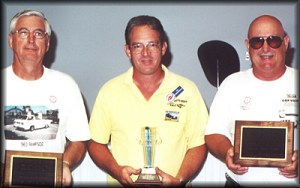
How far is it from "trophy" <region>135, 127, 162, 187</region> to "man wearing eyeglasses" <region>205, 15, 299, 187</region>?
0.38 metres

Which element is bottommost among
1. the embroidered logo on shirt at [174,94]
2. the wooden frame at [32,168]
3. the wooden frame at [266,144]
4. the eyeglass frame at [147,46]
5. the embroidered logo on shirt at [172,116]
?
the wooden frame at [32,168]

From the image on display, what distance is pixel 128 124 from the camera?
2.67 metres

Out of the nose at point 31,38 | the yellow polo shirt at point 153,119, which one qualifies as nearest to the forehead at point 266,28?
the yellow polo shirt at point 153,119

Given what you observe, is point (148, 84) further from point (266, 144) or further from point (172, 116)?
point (266, 144)

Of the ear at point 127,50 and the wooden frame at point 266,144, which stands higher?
the ear at point 127,50

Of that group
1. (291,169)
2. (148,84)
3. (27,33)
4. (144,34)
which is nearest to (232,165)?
(291,169)

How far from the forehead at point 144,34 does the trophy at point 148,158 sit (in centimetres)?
53

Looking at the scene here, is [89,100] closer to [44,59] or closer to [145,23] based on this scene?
[44,59]

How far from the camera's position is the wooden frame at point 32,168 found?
2596 mm

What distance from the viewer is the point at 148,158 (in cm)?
261

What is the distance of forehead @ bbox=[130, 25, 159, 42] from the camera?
8.68 ft

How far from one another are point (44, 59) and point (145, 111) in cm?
72

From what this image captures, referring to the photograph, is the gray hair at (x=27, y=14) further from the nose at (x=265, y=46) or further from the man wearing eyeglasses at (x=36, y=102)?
the nose at (x=265, y=46)

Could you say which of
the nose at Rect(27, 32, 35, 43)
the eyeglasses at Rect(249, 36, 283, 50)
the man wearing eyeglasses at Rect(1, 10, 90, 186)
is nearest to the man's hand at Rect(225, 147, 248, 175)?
the eyeglasses at Rect(249, 36, 283, 50)
